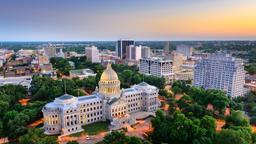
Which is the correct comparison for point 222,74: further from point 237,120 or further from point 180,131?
point 180,131

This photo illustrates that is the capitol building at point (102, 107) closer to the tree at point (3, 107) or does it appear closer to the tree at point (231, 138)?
the tree at point (3, 107)

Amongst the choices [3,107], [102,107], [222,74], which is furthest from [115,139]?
[222,74]

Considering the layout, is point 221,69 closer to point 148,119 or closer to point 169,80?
point 169,80

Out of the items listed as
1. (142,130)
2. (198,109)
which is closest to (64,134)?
(142,130)

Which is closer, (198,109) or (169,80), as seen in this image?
(198,109)

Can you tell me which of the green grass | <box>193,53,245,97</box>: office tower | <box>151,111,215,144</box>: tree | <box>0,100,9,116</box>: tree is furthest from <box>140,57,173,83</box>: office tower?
<box>0,100,9,116</box>: tree

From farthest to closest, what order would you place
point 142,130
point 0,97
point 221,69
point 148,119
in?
point 221,69 < point 0,97 < point 148,119 < point 142,130

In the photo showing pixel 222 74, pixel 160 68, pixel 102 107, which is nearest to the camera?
pixel 102 107
